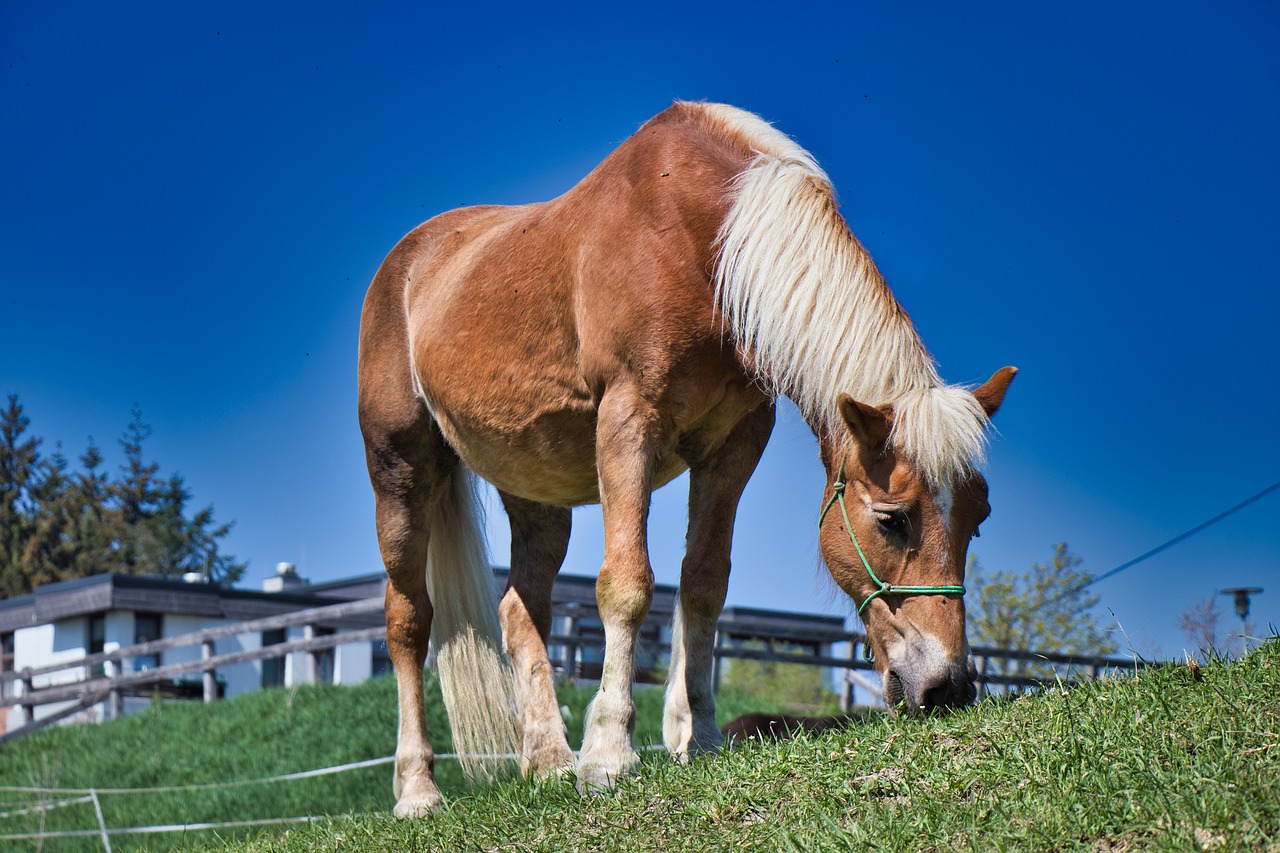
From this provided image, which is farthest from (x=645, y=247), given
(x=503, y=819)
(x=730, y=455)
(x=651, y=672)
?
(x=651, y=672)

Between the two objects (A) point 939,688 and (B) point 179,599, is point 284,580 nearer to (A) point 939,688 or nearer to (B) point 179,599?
(B) point 179,599

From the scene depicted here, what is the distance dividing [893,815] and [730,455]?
211cm

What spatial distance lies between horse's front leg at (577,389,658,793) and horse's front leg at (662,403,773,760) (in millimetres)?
527

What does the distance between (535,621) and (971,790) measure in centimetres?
285

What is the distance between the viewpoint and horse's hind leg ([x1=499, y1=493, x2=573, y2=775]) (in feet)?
15.0

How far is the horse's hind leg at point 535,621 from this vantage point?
4.57 m

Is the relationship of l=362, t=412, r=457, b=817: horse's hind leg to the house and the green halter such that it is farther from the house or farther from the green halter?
the house

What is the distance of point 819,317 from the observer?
12.6 feet

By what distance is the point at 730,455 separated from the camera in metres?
4.53

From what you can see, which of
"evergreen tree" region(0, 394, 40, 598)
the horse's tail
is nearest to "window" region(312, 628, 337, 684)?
the horse's tail

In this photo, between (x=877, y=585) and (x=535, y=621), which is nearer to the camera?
(x=877, y=585)

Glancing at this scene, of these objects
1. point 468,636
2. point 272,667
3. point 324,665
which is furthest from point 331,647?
point 272,667

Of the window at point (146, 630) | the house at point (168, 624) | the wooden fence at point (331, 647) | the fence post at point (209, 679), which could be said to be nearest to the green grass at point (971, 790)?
the wooden fence at point (331, 647)

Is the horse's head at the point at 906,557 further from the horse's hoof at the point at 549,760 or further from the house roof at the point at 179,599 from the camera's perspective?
the house roof at the point at 179,599
